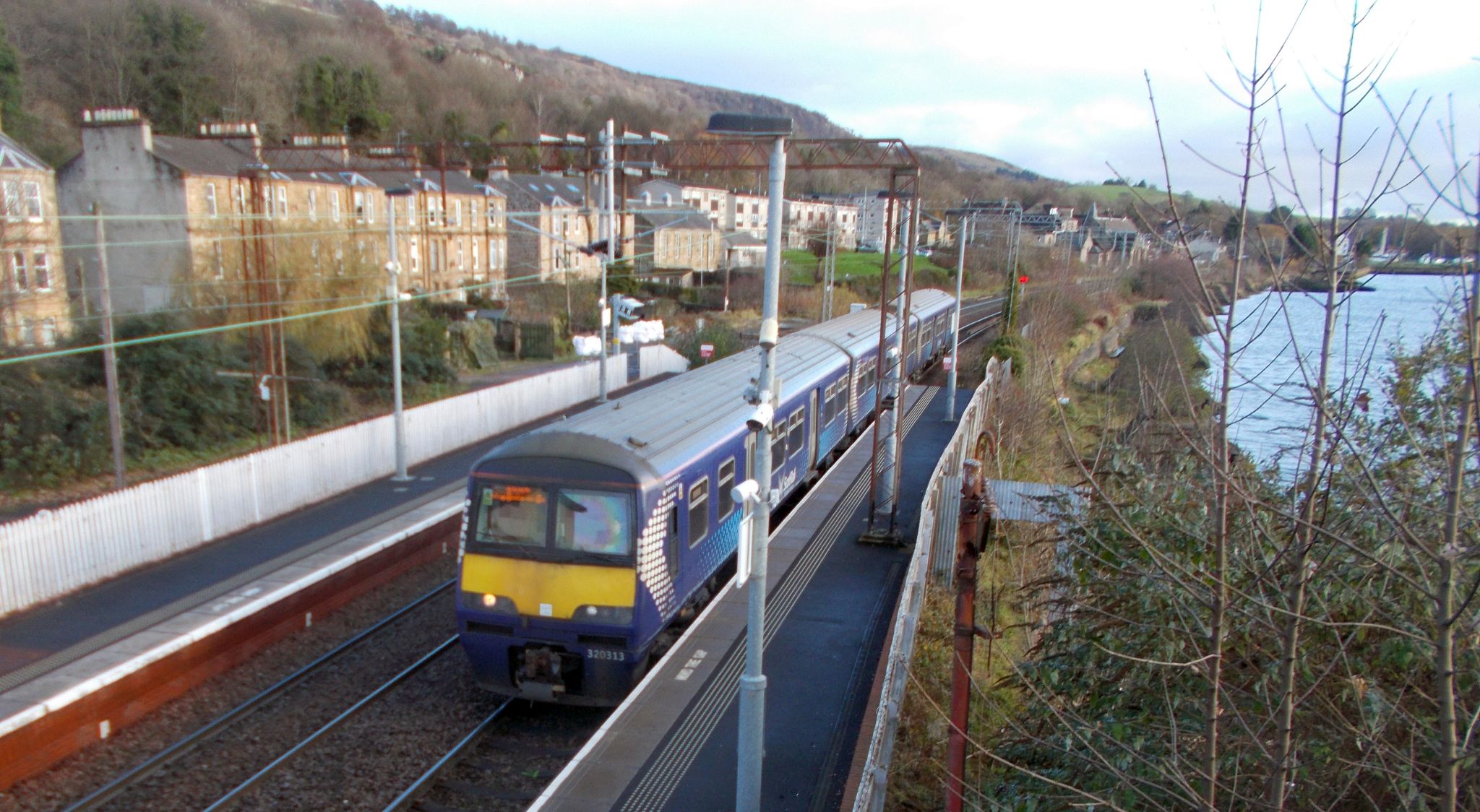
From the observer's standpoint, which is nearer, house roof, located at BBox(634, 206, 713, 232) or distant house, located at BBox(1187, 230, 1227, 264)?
distant house, located at BBox(1187, 230, 1227, 264)

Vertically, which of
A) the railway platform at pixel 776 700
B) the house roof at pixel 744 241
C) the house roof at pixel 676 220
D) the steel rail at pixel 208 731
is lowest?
the steel rail at pixel 208 731

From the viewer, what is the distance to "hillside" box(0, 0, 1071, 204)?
4475 centimetres

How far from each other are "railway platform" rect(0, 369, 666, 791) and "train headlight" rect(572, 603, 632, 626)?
5.06 meters

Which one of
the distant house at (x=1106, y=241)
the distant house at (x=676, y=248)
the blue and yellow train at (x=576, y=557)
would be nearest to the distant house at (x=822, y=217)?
the distant house at (x=676, y=248)

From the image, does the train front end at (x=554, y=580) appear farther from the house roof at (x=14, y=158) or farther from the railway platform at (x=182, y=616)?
the house roof at (x=14, y=158)

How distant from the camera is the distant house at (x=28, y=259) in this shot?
754 inches

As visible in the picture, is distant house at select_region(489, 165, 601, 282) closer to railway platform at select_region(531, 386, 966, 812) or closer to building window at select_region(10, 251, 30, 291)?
building window at select_region(10, 251, 30, 291)

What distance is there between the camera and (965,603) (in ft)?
17.2

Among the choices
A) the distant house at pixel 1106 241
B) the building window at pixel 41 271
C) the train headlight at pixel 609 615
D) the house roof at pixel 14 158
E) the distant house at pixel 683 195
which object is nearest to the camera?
the train headlight at pixel 609 615

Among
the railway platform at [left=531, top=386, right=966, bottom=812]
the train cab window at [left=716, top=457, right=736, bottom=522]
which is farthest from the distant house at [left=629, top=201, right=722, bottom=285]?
the train cab window at [left=716, top=457, right=736, bottom=522]

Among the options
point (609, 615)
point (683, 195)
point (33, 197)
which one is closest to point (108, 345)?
point (609, 615)

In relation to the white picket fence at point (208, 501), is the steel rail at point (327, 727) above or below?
below

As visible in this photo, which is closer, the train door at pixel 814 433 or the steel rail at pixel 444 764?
the steel rail at pixel 444 764

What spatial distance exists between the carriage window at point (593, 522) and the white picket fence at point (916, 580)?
2.84 m
